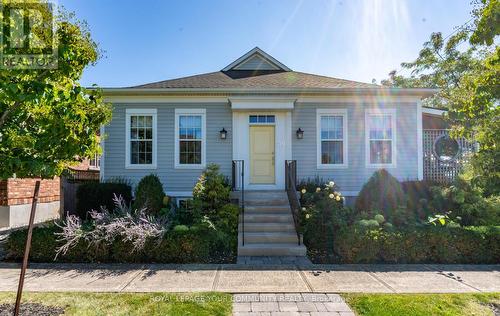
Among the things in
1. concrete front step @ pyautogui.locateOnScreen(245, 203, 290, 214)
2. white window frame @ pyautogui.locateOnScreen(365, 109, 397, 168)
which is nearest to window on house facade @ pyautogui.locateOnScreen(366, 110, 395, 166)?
white window frame @ pyautogui.locateOnScreen(365, 109, 397, 168)

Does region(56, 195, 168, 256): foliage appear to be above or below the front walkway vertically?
above

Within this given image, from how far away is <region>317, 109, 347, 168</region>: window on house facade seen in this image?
908cm

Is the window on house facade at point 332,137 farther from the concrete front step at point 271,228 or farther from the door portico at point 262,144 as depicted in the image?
the concrete front step at point 271,228

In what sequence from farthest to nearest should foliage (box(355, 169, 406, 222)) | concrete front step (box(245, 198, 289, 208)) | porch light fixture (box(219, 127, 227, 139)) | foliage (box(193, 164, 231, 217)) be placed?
porch light fixture (box(219, 127, 227, 139)), concrete front step (box(245, 198, 289, 208)), foliage (box(355, 169, 406, 222)), foliage (box(193, 164, 231, 217))

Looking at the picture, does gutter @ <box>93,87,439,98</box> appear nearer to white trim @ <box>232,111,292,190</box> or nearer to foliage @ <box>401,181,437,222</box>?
white trim @ <box>232,111,292,190</box>

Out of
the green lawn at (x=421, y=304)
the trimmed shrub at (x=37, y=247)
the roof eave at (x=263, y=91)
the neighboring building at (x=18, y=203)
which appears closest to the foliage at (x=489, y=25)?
the green lawn at (x=421, y=304)

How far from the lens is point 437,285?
4242 millimetres

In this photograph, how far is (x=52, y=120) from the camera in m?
3.08

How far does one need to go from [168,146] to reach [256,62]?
16.8 ft

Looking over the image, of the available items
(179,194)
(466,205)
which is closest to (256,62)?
(179,194)

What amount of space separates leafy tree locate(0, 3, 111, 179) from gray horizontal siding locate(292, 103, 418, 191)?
6.69m

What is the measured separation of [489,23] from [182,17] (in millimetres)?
9092

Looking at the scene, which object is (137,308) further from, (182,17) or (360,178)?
(182,17)

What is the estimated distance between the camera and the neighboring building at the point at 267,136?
354 inches
